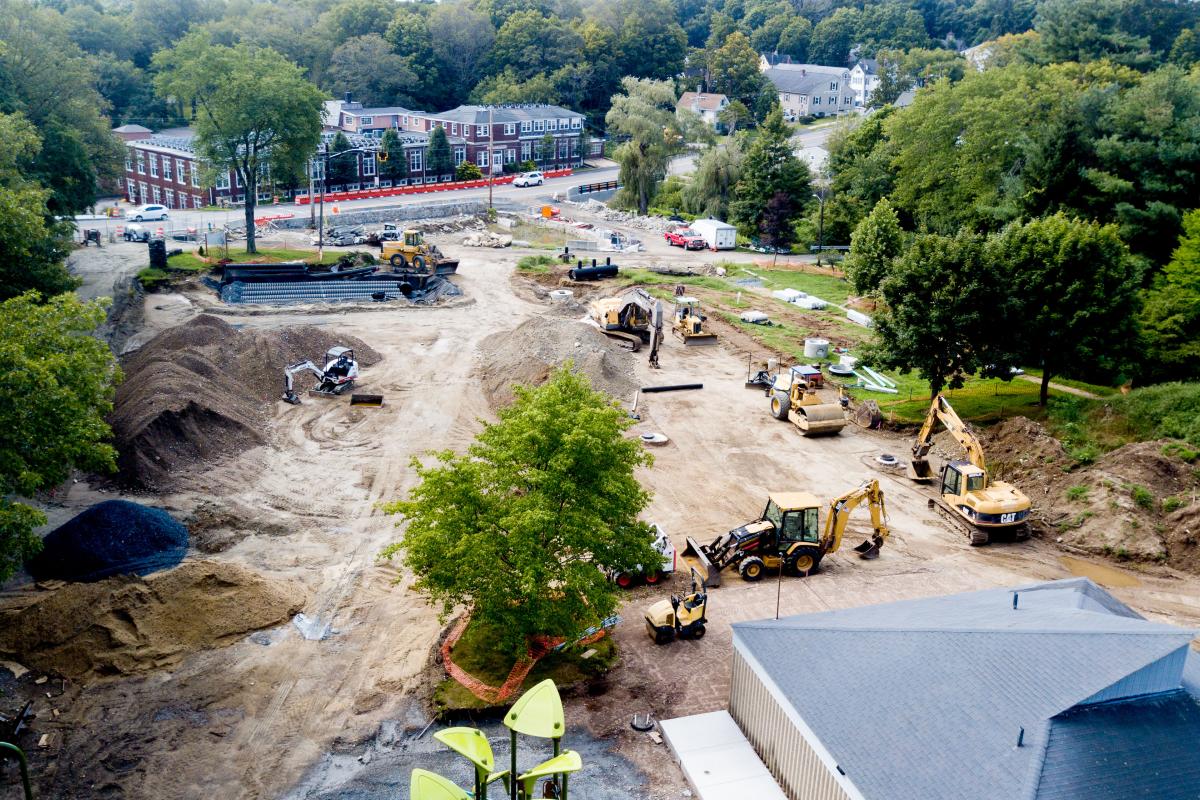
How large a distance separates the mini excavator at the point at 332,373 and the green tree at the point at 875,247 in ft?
80.1

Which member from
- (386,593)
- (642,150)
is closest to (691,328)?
(386,593)

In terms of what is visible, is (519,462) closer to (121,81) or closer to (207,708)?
(207,708)

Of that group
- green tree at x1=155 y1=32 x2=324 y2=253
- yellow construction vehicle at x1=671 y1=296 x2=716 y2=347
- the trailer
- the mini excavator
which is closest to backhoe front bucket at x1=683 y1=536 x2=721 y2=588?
the mini excavator

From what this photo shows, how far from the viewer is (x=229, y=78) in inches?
2082

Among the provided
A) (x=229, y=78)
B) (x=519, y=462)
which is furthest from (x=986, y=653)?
(x=229, y=78)

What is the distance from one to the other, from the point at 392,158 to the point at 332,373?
53322mm

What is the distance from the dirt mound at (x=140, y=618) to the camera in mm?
19828

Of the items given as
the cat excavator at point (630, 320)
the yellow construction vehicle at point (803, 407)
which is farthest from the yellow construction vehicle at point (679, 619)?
the cat excavator at point (630, 320)

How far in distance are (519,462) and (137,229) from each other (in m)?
52.3

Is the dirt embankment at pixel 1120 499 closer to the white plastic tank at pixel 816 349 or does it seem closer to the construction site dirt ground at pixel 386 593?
the construction site dirt ground at pixel 386 593

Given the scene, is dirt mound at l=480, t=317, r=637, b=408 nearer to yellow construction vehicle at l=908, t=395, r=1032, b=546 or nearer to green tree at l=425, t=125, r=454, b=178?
yellow construction vehicle at l=908, t=395, r=1032, b=546

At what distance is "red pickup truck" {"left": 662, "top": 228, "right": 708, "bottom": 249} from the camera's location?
6712 cm

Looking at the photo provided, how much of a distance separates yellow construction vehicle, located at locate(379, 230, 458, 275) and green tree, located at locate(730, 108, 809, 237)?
24.0m

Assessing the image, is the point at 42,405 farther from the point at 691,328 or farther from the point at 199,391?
the point at 691,328
